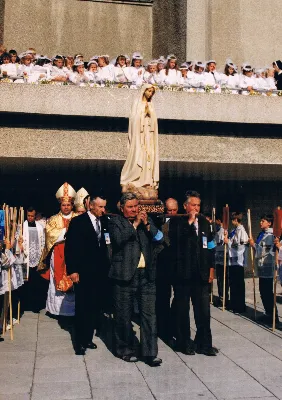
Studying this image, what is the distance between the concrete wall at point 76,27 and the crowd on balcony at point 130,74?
4.47 m

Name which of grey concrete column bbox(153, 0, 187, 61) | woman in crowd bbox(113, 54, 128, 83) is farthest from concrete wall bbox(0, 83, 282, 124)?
grey concrete column bbox(153, 0, 187, 61)

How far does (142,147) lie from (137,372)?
13.3 feet

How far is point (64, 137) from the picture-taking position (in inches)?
566

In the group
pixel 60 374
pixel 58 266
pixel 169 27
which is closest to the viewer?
pixel 60 374

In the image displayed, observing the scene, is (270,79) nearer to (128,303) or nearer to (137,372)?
(128,303)

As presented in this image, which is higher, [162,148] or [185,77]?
[185,77]

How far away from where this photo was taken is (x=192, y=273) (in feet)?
24.8

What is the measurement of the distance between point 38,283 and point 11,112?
444 centimetres

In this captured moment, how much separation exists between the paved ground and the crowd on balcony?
7.35 m

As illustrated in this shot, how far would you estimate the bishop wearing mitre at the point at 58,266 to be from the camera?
9617 mm

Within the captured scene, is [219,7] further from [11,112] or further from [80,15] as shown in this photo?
[11,112]

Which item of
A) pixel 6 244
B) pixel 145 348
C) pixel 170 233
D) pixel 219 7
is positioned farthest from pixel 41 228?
pixel 219 7

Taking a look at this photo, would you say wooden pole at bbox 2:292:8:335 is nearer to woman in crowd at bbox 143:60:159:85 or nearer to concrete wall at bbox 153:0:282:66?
woman in crowd at bbox 143:60:159:85

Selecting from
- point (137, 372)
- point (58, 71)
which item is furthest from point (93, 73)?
point (137, 372)
